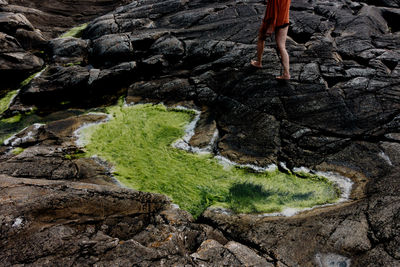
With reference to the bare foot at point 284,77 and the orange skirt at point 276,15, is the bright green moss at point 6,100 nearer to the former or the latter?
the orange skirt at point 276,15

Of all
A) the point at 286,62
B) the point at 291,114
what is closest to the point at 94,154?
the point at 291,114

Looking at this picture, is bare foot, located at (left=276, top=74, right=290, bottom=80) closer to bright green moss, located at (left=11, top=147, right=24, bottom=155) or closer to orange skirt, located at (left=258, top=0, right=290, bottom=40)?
orange skirt, located at (left=258, top=0, right=290, bottom=40)

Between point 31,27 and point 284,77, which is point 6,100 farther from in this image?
point 284,77

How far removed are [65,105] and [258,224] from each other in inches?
375

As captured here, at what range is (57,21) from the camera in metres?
19.6

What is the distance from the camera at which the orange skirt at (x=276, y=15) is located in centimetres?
805

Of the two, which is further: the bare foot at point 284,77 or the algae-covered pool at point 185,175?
Answer: the bare foot at point 284,77

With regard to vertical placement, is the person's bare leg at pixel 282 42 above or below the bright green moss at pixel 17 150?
above

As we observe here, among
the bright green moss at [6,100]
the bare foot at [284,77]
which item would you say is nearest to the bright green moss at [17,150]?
the bright green moss at [6,100]

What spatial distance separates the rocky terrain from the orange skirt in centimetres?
164

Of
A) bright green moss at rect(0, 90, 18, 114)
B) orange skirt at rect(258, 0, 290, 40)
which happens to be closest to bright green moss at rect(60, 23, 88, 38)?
bright green moss at rect(0, 90, 18, 114)

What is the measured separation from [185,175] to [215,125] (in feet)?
7.26

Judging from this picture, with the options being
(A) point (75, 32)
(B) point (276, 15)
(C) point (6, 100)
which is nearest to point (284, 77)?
(B) point (276, 15)

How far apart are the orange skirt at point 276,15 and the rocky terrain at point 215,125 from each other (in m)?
1.64
